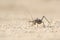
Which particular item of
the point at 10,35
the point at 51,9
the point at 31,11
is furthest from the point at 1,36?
the point at 51,9

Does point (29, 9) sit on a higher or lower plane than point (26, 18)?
higher

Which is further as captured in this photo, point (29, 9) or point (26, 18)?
point (29, 9)

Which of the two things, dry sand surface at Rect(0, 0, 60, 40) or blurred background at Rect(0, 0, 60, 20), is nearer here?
dry sand surface at Rect(0, 0, 60, 40)

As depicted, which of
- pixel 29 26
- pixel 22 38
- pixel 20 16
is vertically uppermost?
pixel 20 16

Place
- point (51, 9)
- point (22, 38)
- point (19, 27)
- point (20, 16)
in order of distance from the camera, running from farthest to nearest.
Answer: point (51, 9), point (20, 16), point (19, 27), point (22, 38)

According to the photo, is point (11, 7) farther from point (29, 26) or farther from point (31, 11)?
point (29, 26)

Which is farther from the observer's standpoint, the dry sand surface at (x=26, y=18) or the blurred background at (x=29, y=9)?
the blurred background at (x=29, y=9)

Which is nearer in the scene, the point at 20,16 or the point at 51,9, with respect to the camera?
the point at 20,16

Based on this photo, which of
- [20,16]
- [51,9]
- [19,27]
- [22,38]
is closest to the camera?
[22,38]
